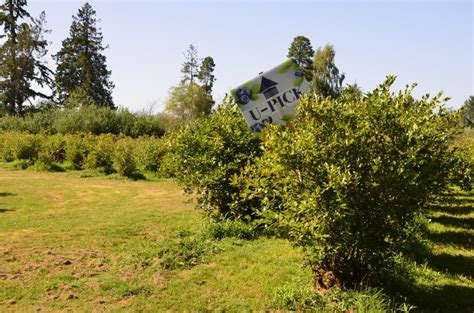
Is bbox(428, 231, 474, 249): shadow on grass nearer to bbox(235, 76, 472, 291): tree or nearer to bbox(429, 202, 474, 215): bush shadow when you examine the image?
bbox(429, 202, 474, 215): bush shadow

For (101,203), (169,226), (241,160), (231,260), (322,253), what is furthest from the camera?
(101,203)

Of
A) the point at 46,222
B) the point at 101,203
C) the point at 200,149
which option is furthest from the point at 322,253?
the point at 101,203

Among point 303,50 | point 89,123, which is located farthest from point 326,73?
point 89,123

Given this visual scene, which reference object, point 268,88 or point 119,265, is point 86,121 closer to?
point 268,88

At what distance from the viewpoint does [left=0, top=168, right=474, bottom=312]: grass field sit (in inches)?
176

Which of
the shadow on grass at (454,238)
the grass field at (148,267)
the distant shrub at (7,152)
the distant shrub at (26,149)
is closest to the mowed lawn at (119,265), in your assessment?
the grass field at (148,267)

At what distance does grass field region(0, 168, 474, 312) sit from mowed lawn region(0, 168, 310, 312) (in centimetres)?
1

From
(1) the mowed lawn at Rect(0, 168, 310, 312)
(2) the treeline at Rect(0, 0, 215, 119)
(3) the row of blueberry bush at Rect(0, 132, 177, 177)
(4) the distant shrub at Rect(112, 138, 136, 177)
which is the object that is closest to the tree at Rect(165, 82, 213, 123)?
(2) the treeline at Rect(0, 0, 215, 119)

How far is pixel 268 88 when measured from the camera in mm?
6621

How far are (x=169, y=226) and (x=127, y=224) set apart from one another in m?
0.87

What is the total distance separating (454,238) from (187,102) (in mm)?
35610

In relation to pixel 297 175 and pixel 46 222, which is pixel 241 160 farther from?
pixel 46 222

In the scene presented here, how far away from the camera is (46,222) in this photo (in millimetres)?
8031

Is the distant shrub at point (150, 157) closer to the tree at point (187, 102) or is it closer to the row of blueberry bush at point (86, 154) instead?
the row of blueberry bush at point (86, 154)
